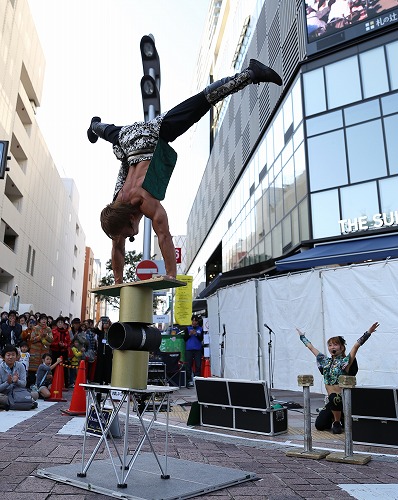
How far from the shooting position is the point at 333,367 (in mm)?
6793

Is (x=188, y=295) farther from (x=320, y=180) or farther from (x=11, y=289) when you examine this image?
(x=11, y=289)

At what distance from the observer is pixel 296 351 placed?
1009 centimetres

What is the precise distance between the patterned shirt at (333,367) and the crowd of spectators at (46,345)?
186 inches

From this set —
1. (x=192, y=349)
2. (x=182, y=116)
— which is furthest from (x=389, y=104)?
(x=182, y=116)

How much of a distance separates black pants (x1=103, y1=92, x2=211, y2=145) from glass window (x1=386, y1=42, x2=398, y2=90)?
45.8 ft

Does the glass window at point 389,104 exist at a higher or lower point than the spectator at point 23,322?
higher

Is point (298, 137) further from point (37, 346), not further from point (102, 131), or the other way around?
point (102, 131)

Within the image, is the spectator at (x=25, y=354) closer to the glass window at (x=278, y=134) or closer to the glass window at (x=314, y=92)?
the glass window at (x=314, y=92)

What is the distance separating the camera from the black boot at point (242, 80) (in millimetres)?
3607

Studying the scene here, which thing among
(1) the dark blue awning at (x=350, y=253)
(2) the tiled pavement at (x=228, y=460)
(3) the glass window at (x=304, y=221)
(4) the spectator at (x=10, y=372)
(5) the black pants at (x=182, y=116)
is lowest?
(2) the tiled pavement at (x=228, y=460)

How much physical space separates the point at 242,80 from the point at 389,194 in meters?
12.5

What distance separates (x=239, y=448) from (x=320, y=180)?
12.3m

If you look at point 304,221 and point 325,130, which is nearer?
point 304,221

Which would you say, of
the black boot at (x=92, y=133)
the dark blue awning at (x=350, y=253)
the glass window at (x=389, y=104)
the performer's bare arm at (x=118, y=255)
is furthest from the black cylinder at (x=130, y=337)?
the glass window at (x=389, y=104)
